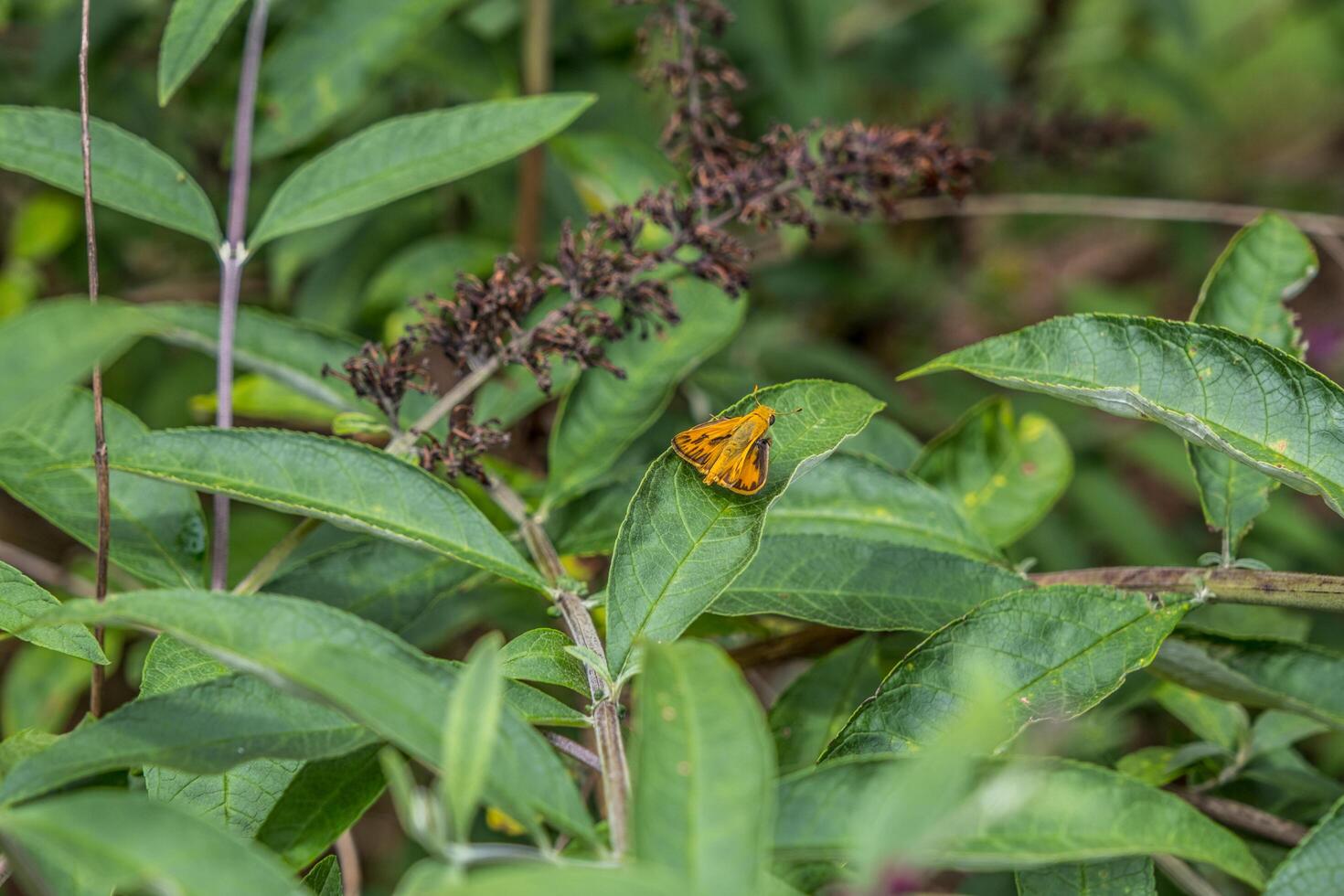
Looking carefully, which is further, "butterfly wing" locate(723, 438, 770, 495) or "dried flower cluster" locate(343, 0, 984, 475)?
"dried flower cluster" locate(343, 0, 984, 475)

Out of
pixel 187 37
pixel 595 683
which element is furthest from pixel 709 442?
pixel 187 37

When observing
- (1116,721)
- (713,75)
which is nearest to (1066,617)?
(1116,721)

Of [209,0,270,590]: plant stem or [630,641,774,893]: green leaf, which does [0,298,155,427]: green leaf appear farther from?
[209,0,270,590]: plant stem

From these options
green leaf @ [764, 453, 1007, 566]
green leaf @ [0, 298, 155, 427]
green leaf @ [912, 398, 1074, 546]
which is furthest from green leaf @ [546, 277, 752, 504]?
green leaf @ [0, 298, 155, 427]

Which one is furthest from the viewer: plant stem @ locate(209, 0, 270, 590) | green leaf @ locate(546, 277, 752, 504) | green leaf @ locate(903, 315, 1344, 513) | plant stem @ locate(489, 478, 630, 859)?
green leaf @ locate(546, 277, 752, 504)

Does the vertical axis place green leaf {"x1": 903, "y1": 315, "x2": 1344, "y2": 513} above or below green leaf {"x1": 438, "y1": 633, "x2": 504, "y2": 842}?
above

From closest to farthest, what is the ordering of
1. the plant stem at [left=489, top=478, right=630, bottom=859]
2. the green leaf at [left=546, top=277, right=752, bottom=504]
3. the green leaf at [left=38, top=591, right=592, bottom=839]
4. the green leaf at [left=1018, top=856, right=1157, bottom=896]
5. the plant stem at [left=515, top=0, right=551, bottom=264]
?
the green leaf at [left=38, top=591, right=592, bottom=839], the plant stem at [left=489, top=478, right=630, bottom=859], the green leaf at [left=1018, top=856, right=1157, bottom=896], the green leaf at [left=546, top=277, right=752, bottom=504], the plant stem at [left=515, top=0, right=551, bottom=264]

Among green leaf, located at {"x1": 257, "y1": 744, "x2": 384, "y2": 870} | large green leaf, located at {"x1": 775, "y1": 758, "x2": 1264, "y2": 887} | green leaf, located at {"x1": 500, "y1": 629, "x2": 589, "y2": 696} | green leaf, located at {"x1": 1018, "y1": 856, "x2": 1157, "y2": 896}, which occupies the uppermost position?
green leaf, located at {"x1": 500, "y1": 629, "x2": 589, "y2": 696}
